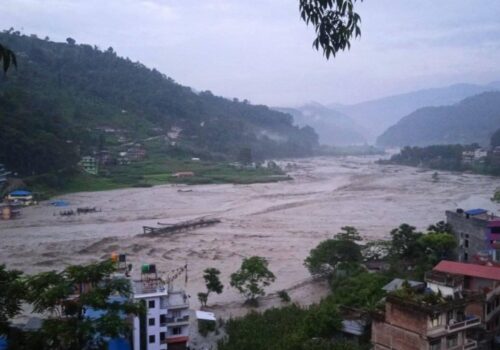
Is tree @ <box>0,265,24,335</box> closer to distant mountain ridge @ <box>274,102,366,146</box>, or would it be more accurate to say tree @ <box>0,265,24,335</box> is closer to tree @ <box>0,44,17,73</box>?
tree @ <box>0,44,17,73</box>

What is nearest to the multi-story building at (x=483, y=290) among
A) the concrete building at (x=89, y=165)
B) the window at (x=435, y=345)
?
the window at (x=435, y=345)

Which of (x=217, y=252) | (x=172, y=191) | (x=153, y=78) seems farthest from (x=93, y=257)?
(x=153, y=78)

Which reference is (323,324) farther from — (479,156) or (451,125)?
(451,125)

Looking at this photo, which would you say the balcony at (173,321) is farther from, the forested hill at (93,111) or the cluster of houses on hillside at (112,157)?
the cluster of houses on hillside at (112,157)

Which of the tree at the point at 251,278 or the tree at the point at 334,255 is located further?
the tree at the point at 334,255

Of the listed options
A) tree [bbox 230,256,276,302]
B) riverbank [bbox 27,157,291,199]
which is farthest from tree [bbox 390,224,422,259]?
riverbank [bbox 27,157,291,199]

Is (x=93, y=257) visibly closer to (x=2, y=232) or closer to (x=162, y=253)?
(x=162, y=253)

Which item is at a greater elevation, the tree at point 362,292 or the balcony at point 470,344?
the balcony at point 470,344
